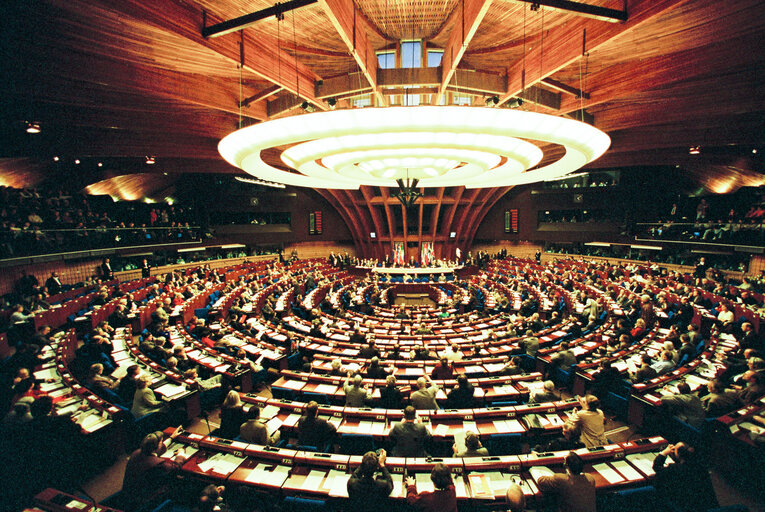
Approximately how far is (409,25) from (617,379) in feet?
29.2

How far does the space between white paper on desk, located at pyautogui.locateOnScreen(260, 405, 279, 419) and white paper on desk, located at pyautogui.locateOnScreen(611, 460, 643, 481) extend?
5.35 metres

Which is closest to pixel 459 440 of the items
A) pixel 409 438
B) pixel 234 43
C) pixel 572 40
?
pixel 409 438

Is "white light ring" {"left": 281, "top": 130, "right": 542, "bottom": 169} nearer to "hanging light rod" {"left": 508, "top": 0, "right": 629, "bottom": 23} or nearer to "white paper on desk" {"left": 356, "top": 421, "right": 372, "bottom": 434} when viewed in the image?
"hanging light rod" {"left": 508, "top": 0, "right": 629, "bottom": 23}

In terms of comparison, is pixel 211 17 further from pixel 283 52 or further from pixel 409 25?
pixel 409 25

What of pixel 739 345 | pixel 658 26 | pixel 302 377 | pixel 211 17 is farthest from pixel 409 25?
pixel 739 345

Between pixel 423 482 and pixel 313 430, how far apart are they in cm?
177

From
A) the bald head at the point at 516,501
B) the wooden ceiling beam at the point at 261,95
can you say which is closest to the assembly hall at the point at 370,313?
the bald head at the point at 516,501

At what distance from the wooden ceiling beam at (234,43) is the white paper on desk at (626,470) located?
8913 mm

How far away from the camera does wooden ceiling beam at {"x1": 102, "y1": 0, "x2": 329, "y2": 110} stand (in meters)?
4.73

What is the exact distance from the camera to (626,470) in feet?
13.6

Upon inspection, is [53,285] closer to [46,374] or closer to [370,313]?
[46,374]

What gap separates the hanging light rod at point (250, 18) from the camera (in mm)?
4617

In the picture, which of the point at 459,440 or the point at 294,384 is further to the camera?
the point at 294,384

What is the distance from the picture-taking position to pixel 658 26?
545 cm
